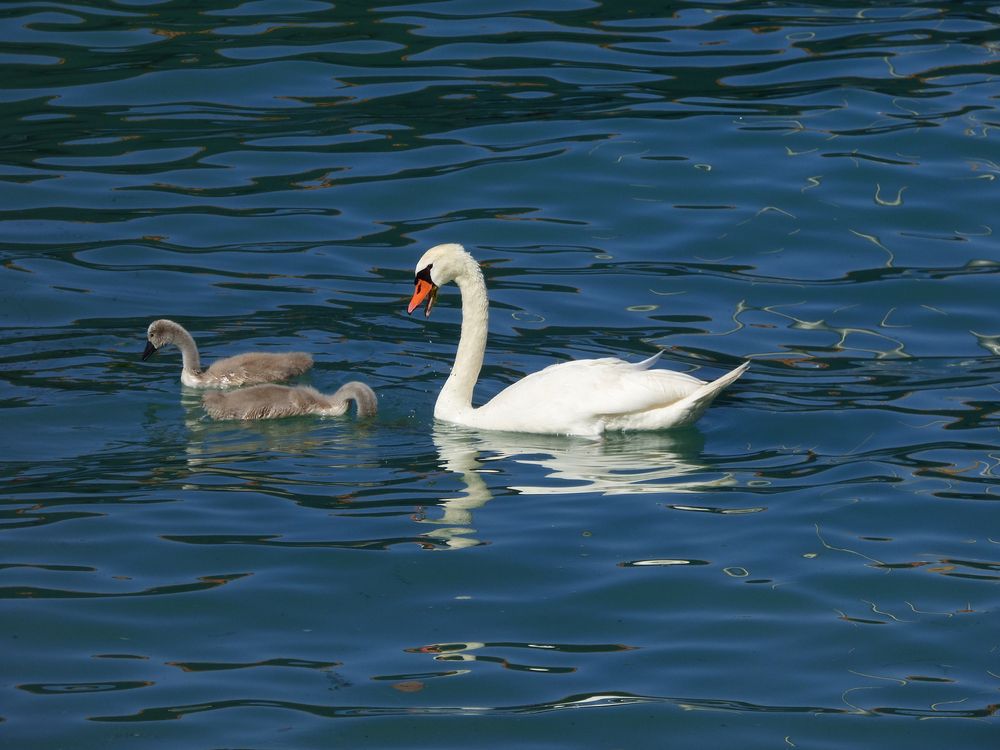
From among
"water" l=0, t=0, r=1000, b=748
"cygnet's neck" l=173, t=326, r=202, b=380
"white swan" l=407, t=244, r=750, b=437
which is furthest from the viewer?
"cygnet's neck" l=173, t=326, r=202, b=380

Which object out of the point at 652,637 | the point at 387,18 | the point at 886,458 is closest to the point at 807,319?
the point at 886,458

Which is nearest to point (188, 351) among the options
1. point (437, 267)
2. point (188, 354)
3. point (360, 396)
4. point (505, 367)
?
point (188, 354)

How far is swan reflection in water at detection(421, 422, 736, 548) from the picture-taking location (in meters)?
8.65

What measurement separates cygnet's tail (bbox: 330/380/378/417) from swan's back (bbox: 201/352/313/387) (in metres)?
0.57

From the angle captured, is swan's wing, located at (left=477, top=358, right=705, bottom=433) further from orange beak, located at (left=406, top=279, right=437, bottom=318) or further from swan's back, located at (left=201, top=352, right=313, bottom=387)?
swan's back, located at (left=201, top=352, right=313, bottom=387)

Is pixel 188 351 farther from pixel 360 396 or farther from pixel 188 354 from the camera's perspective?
pixel 360 396

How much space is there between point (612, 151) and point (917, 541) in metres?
7.59

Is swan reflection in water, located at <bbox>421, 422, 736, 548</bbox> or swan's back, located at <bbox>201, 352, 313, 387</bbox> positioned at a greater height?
swan's back, located at <bbox>201, 352, 313, 387</bbox>

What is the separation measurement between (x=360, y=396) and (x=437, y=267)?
0.93 m

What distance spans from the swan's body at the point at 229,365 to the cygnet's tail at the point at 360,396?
59cm

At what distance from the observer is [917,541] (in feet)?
26.3

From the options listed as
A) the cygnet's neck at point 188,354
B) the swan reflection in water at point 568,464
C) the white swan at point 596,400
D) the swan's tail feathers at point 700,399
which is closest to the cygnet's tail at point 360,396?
the swan reflection in water at point 568,464

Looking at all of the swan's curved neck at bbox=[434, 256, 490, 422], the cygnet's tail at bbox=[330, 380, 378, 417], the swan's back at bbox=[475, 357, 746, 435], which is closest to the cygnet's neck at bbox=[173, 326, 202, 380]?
the cygnet's tail at bbox=[330, 380, 378, 417]

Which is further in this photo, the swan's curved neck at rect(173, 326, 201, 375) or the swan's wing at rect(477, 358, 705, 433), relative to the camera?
the swan's curved neck at rect(173, 326, 201, 375)
